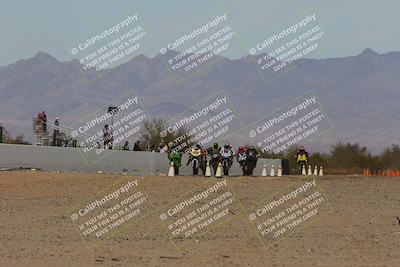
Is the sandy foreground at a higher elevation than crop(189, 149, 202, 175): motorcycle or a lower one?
lower

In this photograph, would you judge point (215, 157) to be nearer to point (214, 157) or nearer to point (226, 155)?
point (214, 157)

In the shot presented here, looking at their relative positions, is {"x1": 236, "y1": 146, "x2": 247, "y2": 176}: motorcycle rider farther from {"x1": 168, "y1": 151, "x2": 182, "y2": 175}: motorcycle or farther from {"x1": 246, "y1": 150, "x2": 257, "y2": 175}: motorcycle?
{"x1": 168, "y1": 151, "x2": 182, "y2": 175}: motorcycle

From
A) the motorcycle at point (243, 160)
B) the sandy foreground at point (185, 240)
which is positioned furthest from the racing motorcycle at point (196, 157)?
the sandy foreground at point (185, 240)

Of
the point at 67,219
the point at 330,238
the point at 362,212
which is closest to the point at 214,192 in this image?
the point at 362,212

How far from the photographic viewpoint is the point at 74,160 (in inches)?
1358

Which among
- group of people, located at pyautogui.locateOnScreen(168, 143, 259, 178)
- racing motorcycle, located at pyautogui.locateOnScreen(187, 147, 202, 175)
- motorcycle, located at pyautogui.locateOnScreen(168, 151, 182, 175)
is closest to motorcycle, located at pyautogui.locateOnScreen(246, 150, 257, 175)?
group of people, located at pyautogui.locateOnScreen(168, 143, 259, 178)

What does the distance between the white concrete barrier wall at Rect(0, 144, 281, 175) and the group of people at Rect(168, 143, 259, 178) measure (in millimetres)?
1388

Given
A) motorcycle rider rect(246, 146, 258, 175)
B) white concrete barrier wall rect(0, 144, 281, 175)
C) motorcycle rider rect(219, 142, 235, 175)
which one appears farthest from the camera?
motorcycle rider rect(246, 146, 258, 175)

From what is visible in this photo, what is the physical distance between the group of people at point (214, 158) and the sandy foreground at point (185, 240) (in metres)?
10.1

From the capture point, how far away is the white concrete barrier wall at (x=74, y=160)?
3139cm

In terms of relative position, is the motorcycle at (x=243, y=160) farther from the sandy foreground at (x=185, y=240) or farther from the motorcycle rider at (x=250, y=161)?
the sandy foreground at (x=185, y=240)

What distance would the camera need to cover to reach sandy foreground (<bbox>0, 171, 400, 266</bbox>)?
14641 mm

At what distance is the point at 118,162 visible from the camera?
123ft

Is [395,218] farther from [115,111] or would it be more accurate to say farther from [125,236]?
[115,111]
